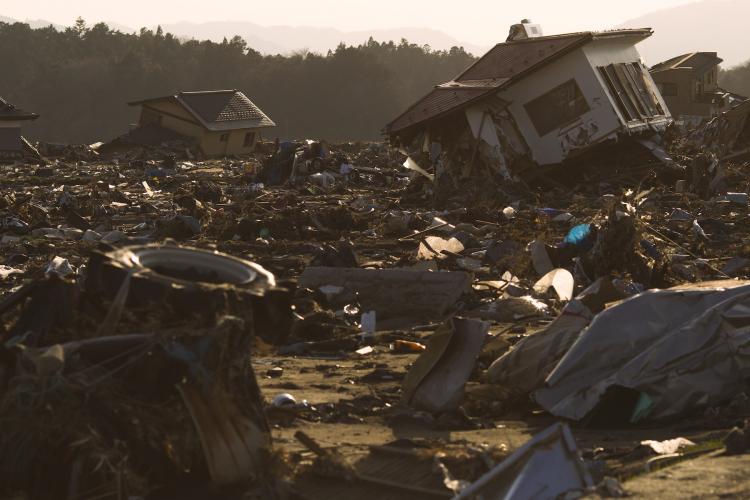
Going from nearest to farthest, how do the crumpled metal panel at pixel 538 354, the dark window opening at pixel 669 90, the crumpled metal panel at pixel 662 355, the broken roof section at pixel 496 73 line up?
the crumpled metal panel at pixel 662 355 → the crumpled metal panel at pixel 538 354 → the broken roof section at pixel 496 73 → the dark window opening at pixel 669 90

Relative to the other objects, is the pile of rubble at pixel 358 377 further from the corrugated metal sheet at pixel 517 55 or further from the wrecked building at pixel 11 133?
the wrecked building at pixel 11 133

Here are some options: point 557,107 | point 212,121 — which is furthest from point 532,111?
point 212,121

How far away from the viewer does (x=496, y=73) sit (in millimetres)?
21797

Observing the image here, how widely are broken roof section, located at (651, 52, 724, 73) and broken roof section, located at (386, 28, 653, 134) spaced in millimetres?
29561

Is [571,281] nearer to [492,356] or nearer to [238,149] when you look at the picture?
[492,356]

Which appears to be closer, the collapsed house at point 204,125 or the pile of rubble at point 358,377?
the pile of rubble at point 358,377

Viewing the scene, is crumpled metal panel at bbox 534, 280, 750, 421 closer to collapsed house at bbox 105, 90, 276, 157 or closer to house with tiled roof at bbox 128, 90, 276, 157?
collapsed house at bbox 105, 90, 276, 157

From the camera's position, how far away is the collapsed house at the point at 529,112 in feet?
67.8

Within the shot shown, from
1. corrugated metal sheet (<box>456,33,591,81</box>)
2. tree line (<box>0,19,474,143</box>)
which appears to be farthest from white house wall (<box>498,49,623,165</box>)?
tree line (<box>0,19,474,143</box>)

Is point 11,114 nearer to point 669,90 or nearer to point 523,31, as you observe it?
point 523,31

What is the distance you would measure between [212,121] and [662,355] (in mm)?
38178

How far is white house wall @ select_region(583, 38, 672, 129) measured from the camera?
20.8m

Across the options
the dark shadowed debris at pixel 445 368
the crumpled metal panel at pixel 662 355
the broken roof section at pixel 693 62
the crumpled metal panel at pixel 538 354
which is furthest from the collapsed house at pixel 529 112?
the broken roof section at pixel 693 62

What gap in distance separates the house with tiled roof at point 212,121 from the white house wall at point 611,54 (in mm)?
22053
